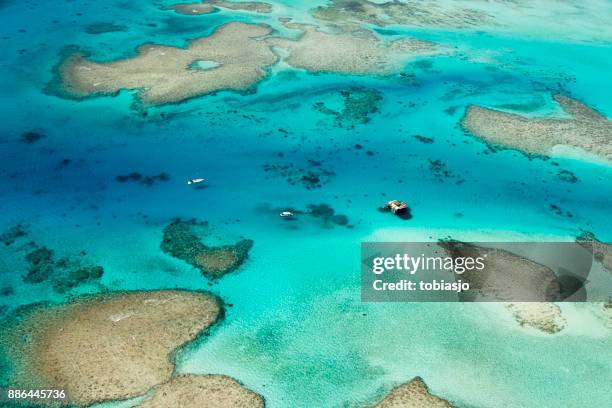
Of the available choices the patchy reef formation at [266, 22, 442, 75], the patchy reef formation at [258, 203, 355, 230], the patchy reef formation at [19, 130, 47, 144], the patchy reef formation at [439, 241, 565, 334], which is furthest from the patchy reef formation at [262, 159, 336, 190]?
the patchy reef formation at [19, 130, 47, 144]

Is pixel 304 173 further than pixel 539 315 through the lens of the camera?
Yes

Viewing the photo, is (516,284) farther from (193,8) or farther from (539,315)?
(193,8)

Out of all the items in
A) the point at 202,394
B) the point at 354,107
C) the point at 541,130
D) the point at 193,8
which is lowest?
the point at 202,394

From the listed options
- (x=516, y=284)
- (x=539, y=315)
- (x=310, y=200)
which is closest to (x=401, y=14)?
(x=310, y=200)

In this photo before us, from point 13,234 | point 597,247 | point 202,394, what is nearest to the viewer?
point 202,394

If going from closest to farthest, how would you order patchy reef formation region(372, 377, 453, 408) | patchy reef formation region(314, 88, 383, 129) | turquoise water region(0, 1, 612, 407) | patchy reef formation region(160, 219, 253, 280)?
1. patchy reef formation region(372, 377, 453, 408)
2. turquoise water region(0, 1, 612, 407)
3. patchy reef formation region(160, 219, 253, 280)
4. patchy reef formation region(314, 88, 383, 129)

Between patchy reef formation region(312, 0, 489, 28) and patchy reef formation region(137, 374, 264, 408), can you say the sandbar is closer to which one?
patchy reef formation region(312, 0, 489, 28)

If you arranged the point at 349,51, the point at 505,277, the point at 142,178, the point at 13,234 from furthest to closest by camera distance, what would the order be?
the point at 349,51
the point at 142,178
the point at 13,234
the point at 505,277
